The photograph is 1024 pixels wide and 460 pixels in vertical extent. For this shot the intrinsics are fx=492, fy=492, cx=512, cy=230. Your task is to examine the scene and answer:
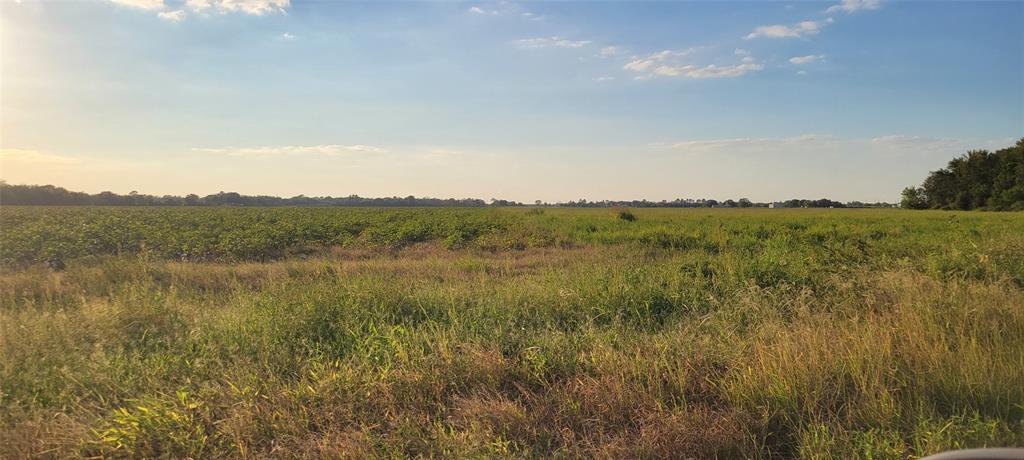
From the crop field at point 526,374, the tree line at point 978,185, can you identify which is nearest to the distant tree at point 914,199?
the tree line at point 978,185

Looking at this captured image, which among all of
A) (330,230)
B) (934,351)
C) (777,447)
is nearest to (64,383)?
(777,447)

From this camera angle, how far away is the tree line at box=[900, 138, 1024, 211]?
5753 centimetres

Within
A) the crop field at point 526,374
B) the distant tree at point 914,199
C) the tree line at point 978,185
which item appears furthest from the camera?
the distant tree at point 914,199

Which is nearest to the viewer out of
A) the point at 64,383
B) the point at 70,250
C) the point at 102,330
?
the point at 64,383

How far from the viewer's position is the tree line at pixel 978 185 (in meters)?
57.5

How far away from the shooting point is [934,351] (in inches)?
162

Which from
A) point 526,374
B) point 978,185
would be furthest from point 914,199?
point 526,374

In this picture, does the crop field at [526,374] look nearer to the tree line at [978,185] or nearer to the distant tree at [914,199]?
the tree line at [978,185]

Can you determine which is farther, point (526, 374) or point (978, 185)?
point (978, 185)

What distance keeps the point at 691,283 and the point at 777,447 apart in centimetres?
484

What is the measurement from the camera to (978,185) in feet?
217

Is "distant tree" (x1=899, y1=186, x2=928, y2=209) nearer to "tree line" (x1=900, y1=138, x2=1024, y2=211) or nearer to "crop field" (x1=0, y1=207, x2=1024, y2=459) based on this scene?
"tree line" (x1=900, y1=138, x2=1024, y2=211)

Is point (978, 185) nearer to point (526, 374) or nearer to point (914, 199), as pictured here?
point (914, 199)

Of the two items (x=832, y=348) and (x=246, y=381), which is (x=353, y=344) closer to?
(x=246, y=381)
